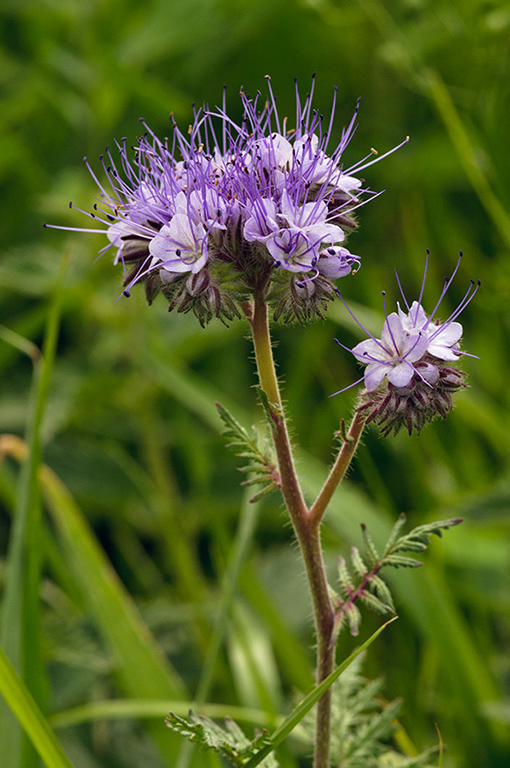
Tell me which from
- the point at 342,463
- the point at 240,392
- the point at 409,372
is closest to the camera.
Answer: the point at 409,372

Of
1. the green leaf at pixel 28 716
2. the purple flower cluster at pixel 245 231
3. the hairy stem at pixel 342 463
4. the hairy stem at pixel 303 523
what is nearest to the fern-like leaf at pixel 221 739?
the hairy stem at pixel 303 523

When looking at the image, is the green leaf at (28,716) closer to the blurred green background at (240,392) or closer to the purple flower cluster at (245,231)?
the blurred green background at (240,392)

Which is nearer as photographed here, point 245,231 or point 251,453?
point 245,231

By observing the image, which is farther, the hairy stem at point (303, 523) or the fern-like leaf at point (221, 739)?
the hairy stem at point (303, 523)

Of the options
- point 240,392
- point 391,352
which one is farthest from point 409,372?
point 240,392

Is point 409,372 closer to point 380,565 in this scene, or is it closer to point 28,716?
point 380,565

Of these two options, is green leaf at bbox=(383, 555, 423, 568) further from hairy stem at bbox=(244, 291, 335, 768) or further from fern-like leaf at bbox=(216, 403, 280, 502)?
fern-like leaf at bbox=(216, 403, 280, 502)
